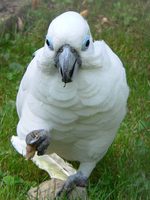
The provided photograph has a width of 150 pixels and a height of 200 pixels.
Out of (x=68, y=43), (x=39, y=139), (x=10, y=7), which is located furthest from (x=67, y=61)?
(x=10, y=7)

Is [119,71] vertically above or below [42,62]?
below

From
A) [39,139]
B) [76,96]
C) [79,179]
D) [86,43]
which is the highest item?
[86,43]

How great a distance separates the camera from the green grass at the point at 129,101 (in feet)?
9.93

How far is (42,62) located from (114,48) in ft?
6.13

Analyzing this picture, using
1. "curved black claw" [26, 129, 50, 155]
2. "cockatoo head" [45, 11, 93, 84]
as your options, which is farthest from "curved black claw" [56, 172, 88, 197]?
"cockatoo head" [45, 11, 93, 84]

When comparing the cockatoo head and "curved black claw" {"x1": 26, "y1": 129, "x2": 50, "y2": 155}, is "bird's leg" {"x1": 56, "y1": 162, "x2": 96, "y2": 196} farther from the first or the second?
the cockatoo head

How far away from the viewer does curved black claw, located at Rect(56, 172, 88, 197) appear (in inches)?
114

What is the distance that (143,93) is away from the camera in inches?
156

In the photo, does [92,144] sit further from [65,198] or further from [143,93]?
[143,93]

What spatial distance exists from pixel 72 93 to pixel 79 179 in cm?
49

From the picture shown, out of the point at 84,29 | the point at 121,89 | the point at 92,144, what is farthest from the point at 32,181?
the point at 84,29

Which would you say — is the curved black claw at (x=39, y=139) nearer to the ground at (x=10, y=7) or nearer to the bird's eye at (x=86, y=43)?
the bird's eye at (x=86, y=43)

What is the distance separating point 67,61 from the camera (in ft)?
8.14

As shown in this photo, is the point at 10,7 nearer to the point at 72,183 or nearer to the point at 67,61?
the point at 72,183
